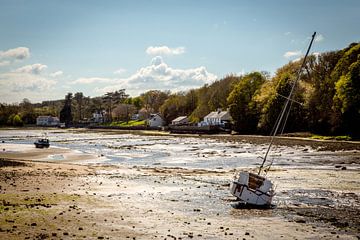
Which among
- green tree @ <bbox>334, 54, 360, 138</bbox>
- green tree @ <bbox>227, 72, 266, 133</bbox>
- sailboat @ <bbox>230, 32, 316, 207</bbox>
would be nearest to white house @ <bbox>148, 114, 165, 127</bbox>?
green tree @ <bbox>227, 72, 266, 133</bbox>

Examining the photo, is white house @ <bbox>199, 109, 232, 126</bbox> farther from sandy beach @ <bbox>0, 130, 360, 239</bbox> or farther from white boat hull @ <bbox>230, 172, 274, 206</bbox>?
white boat hull @ <bbox>230, 172, 274, 206</bbox>

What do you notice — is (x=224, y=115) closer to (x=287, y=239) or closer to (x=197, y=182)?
(x=197, y=182)

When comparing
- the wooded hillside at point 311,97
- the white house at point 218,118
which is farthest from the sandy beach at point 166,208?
the white house at point 218,118

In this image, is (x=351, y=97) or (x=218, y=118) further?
(x=218, y=118)

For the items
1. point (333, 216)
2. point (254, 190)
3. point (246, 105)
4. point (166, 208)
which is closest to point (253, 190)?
point (254, 190)

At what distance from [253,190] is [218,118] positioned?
119m

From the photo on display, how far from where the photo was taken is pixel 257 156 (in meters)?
56.1

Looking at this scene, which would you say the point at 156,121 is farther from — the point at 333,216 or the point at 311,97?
the point at 333,216

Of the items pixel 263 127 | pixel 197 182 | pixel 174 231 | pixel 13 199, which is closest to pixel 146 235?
pixel 174 231

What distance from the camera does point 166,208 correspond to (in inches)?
880

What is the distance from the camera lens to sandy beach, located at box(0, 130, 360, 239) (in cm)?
1703

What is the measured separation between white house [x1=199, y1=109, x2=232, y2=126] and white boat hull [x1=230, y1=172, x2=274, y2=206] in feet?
367

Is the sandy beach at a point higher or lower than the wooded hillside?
lower

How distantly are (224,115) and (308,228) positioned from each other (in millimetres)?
123274
